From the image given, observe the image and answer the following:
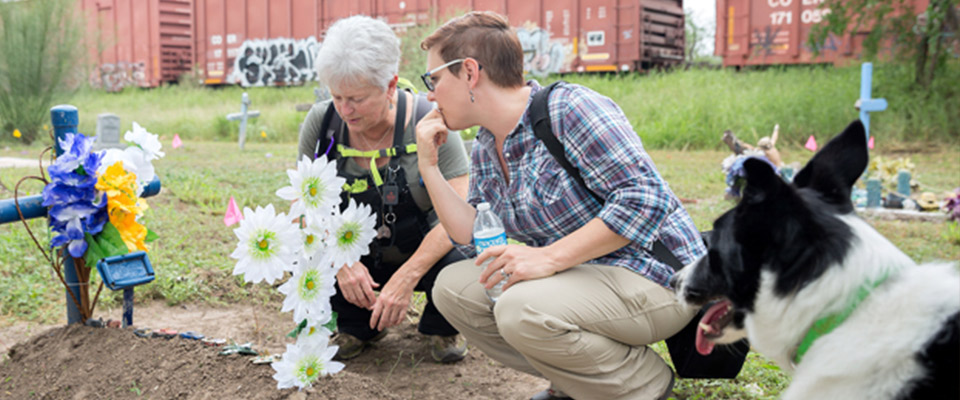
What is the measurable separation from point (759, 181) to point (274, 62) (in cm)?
2099

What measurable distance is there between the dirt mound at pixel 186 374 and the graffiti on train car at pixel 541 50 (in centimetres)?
1400

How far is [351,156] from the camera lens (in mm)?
3193

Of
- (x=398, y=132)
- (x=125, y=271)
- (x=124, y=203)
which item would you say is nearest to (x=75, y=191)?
(x=124, y=203)

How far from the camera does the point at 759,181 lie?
152 centimetres

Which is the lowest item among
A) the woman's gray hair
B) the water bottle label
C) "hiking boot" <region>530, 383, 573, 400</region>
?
"hiking boot" <region>530, 383, 573, 400</region>

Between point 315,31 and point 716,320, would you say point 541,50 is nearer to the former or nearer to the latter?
point 315,31

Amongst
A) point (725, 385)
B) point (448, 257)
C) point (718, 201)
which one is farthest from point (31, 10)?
point (725, 385)

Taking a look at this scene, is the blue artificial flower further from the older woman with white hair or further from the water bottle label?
the water bottle label

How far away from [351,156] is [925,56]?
1205 cm

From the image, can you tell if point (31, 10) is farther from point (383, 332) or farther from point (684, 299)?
point (684, 299)

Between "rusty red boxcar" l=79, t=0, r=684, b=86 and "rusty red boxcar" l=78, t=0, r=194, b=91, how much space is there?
4 cm

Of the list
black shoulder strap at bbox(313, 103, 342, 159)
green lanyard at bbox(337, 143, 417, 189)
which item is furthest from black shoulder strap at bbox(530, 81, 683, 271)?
black shoulder strap at bbox(313, 103, 342, 159)

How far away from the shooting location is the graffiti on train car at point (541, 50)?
16.7 m

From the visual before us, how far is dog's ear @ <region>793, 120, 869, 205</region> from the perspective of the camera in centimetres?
164
